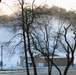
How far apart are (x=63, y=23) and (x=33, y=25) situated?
907cm

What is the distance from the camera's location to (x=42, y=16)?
28391 mm

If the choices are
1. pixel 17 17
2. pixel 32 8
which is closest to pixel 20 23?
pixel 17 17

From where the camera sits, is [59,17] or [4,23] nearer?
[4,23]

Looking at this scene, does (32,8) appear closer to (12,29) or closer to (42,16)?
(42,16)

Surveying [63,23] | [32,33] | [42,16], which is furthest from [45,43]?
[42,16]

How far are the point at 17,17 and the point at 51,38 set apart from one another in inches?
647

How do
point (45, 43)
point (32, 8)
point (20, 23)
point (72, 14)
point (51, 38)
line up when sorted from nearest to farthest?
point (32, 8) < point (20, 23) < point (72, 14) < point (45, 43) < point (51, 38)

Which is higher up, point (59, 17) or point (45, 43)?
point (59, 17)

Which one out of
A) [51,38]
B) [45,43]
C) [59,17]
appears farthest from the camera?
[51,38]

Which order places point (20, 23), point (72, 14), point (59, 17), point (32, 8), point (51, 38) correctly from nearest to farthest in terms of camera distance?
point (32, 8) < point (20, 23) < point (72, 14) < point (59, 17) < point (51, 38)

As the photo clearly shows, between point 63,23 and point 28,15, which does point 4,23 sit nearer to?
point 28,15

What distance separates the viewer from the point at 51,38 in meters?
45.5

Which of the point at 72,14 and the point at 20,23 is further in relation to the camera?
the point at 72,14

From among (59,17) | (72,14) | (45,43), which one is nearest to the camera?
(72,14)
